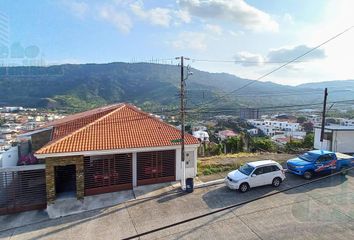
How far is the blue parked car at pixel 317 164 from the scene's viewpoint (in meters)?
17.2

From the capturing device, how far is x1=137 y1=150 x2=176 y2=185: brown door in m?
16.2

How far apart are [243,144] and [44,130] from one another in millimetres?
21510

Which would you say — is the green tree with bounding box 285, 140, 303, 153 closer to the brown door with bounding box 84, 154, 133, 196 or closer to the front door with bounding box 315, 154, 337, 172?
the front door with bounding box 315, 154, 337, 172

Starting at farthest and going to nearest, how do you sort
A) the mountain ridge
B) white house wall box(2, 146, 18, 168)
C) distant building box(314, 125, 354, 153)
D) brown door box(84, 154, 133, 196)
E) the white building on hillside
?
the mountain ridge → the white building on hillside → distant building box(314, 125, 354, 153) → white house wall box(2, 146, 18, 168) → brown door box(84, 154, 133, 196)

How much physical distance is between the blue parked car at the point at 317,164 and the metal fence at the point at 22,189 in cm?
1682

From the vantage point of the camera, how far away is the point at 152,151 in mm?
16375

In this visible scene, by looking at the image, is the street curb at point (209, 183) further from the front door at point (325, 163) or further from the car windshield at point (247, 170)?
the front door at point (325, 163)

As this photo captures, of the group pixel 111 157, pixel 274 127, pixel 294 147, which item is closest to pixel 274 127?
pixel 274 127

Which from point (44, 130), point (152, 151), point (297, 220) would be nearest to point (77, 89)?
point (44, 130)

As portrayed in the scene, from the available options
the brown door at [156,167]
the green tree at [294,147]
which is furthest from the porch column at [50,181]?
the green tree at [294,147]

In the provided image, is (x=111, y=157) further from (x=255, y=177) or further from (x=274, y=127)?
(x=274, y=127)

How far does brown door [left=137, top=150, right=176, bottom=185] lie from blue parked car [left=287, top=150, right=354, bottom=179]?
9007mm

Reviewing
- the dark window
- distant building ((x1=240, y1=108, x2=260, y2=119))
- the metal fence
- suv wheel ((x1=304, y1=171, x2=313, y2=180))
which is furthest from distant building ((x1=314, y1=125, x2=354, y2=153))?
the metal fence

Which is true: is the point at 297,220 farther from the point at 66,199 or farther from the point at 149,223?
the point at 66,199
